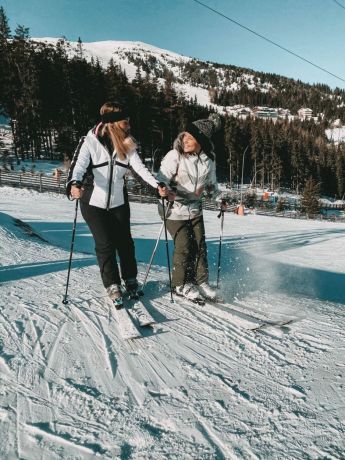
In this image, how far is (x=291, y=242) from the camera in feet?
52.8

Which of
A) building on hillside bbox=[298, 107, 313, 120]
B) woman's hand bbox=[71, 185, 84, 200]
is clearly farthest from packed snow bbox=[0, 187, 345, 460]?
building on hillside bbox=[298, 107, 313, 120]

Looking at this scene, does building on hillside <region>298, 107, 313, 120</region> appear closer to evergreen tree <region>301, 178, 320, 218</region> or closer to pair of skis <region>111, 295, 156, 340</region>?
evergreen tree <region>301, 178, 320, 218</region>

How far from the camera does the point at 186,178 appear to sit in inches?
160

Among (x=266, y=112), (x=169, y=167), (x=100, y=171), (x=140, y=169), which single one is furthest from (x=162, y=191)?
(x=266, y=112)

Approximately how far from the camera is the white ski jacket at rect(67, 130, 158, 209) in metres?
3.39

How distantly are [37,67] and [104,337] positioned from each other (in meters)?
50.3

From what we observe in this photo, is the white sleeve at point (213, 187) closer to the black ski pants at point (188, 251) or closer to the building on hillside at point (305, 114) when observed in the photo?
the black ski pants at point (188, 251)

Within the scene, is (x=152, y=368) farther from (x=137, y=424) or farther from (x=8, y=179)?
(x=8, y=179)

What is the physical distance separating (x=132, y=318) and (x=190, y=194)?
5.19ft

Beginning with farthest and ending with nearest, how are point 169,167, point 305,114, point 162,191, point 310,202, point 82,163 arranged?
point 305,114, point 310,202, point 169,167, point 162,191, point 82,163

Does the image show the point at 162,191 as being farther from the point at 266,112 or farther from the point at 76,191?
the point at 266,112

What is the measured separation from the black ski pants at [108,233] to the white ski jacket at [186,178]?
0.61 m

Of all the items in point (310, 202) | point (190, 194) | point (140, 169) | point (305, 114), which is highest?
point (305, 114)

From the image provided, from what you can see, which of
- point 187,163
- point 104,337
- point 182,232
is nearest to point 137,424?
point 104,337
